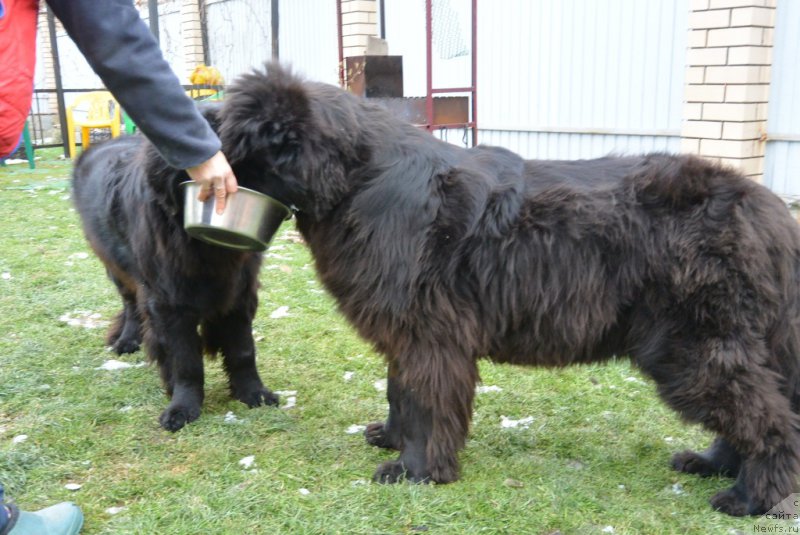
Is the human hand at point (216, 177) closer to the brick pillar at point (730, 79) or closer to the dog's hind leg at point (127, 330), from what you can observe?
the dog's hind leg at point (127, 330)

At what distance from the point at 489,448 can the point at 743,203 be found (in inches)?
53.7

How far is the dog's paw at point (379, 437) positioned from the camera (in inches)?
115

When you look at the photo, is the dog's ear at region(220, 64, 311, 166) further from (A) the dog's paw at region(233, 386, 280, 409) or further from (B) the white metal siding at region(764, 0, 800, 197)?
(B) the white metal siding at region(764, 0, 800, 197)

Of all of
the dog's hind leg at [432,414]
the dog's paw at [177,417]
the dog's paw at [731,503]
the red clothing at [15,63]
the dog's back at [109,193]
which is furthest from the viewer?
the dog's back at [109,193]

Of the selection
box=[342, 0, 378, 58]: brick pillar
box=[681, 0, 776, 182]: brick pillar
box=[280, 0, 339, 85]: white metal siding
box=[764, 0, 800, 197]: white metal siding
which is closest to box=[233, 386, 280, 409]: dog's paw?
box=[681, 0, 776, 182]: brick pillar

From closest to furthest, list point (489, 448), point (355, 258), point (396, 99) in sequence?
1. point (355, 258)
2. point (489, 448)
3. point (396, 99)

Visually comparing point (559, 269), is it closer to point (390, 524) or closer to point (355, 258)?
point (355, 258)

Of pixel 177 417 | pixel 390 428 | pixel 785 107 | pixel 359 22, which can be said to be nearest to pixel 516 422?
pixel 390 428

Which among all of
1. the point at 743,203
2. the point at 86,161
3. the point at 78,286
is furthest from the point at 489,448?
the point at 78,286

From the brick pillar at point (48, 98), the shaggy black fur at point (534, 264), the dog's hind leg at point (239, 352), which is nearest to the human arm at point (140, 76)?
the shaggy black fur at point (534, 264)

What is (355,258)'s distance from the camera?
2492 mm

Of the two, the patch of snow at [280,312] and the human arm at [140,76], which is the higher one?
the human arm at [140,76]

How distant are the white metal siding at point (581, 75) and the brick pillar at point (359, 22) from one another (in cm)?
147

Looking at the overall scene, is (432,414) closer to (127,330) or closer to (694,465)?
(694,465)
